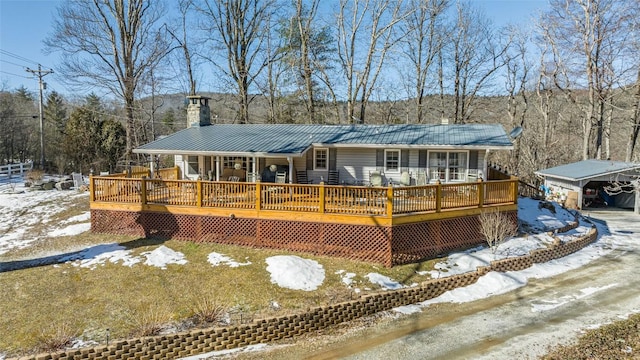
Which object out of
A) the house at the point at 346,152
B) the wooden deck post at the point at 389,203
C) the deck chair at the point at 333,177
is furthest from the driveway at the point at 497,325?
the deck chair at the point at 333,177

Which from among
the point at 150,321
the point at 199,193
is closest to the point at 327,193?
the point at 199,193

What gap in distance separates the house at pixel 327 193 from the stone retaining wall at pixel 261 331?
→ 1.57m

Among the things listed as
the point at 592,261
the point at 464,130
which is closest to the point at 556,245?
the point at 592,261

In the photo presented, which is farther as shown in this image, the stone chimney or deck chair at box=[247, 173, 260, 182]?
the stone chimney

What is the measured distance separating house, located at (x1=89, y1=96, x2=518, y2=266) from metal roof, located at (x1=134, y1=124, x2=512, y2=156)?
0.14 feet

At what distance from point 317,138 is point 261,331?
9.17 m

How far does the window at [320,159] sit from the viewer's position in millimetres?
15414

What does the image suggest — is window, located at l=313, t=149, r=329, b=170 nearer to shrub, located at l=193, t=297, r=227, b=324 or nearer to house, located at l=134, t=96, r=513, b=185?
house, located at l=134, t=96, r=513, b=185

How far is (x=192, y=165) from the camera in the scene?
16078mm

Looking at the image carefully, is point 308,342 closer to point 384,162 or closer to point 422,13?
point 384,162

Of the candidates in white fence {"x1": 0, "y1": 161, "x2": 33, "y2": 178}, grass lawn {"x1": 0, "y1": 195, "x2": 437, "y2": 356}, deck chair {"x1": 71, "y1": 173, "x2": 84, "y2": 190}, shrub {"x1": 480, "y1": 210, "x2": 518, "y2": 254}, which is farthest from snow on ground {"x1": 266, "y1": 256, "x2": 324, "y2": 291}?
white fence {"x1": 0, "y1": 161, "x2": 33, "y2": 178}

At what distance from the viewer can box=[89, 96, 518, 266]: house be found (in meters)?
10.9

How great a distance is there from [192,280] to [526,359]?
7.57 metres

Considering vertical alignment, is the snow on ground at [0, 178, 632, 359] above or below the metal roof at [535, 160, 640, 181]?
below
